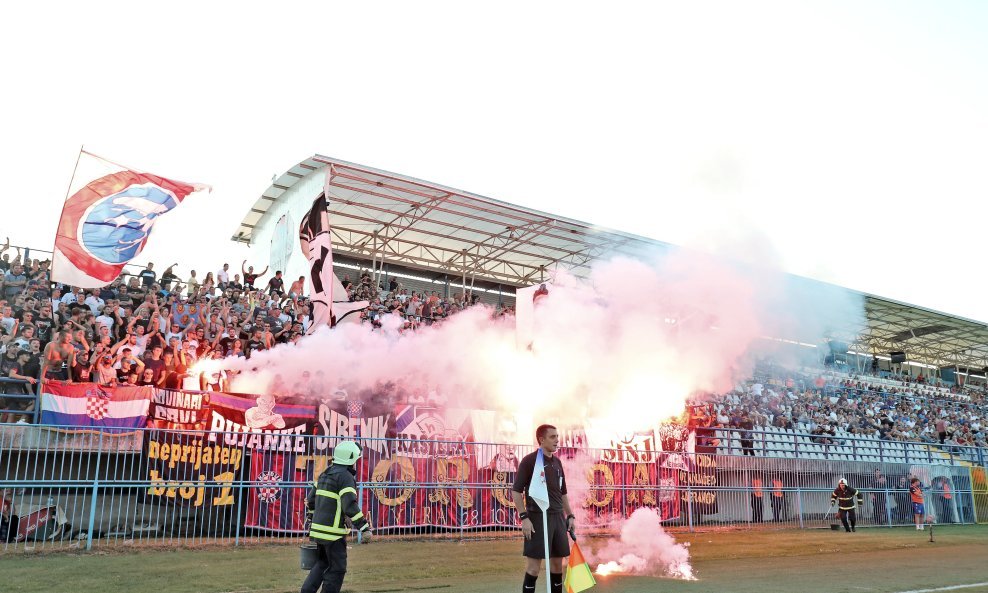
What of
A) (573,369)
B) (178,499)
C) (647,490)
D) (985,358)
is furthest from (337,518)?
(985,358)

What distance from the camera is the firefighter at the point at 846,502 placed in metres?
20.2

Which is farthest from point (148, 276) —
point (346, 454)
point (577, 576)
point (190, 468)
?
point (577, 576)

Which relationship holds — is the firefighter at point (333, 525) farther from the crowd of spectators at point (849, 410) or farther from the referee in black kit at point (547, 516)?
the crowd of spectators at point (849, 410)

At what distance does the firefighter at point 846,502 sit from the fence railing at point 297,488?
3.15 feet

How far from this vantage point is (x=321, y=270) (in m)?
18.0

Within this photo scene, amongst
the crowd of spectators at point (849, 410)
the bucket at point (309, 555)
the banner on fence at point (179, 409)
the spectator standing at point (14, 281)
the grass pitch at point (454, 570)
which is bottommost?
the grass pitch at point (454, 570)

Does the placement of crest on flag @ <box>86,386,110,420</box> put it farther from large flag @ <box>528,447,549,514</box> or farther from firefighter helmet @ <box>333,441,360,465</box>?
large flag @ <box>528,447,549,514</box>

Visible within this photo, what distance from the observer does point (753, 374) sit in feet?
92.1

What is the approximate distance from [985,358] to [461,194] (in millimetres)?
40281

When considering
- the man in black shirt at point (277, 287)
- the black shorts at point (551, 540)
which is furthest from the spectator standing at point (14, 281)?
the black shorts at point (551, 540)

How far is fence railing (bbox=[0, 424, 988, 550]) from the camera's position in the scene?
12273 millimetres

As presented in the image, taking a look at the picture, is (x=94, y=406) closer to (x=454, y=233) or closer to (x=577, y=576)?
(x=577, y=576)

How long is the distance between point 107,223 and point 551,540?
466 inches

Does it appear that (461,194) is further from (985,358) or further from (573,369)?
(985,358)
